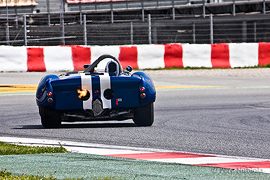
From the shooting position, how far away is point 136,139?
21.6 ft

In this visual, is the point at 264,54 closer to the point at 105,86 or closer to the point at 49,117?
the point at 105,86

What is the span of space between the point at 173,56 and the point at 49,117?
10.6m

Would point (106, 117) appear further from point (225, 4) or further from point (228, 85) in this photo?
point (225, 4)

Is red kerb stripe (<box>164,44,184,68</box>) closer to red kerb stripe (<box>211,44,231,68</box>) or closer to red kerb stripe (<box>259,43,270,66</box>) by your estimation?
red kerb stripe (<box>211,44,231,68</box>)

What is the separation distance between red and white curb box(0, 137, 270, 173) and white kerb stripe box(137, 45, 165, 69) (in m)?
11.3

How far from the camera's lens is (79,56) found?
17141 mm

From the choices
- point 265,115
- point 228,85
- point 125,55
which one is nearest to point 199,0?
point 125,55

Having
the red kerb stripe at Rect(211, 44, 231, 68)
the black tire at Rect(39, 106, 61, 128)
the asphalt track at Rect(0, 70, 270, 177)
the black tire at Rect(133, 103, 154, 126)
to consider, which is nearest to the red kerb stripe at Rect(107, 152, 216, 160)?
the asphalt track at Rect(0, 70, 270, 177)

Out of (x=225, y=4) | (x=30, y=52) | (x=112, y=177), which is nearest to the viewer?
(x=112, y=177)

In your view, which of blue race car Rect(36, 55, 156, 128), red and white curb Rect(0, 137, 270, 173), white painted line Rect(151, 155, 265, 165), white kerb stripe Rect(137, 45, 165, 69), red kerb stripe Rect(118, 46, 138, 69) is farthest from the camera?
white kerb stripe Rect(137, 45, 165, 69)

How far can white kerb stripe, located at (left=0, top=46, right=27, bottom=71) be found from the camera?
55.1 ft

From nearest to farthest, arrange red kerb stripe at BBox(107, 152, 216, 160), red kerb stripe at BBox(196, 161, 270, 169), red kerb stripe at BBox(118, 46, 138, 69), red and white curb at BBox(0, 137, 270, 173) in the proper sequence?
1. red kerb stripe at BBox(196, 161, 270, 169)
2. red and white curb at BBox(0, 137, 270, 173)
3. red kerb stripe at BBox(107, 152, 216, 160)
4. red kerb stripe at BBox(118, 46, 138, 69)

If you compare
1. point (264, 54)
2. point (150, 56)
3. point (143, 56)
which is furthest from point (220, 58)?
point (143, 56)

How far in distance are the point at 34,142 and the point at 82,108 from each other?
113cm
